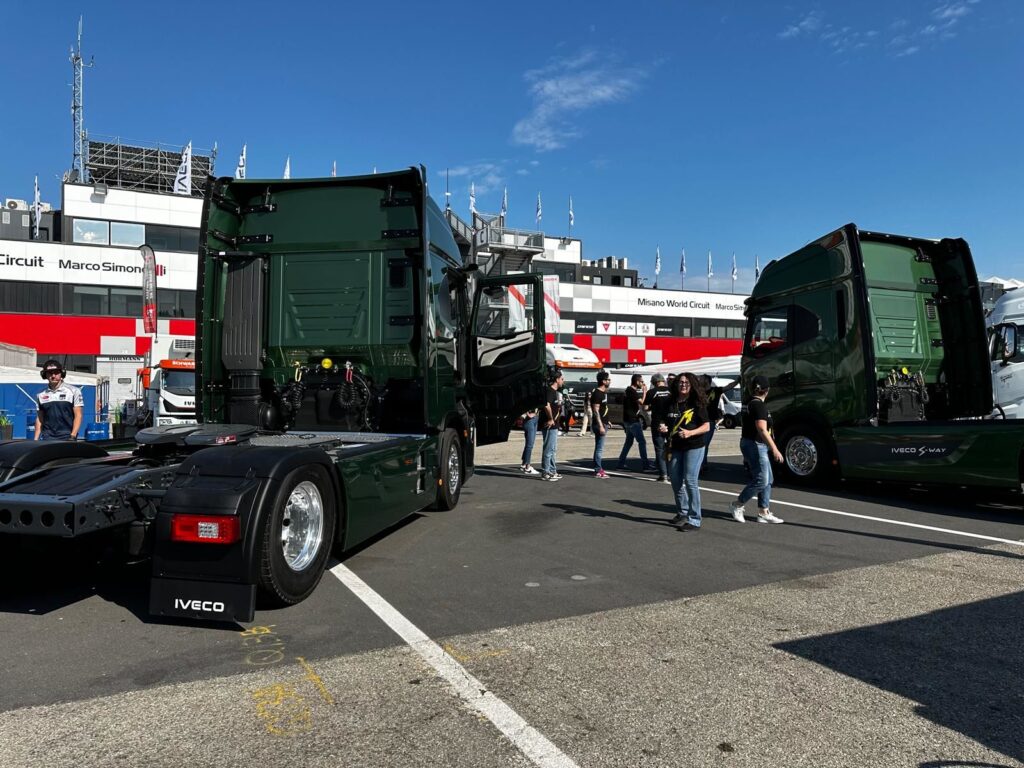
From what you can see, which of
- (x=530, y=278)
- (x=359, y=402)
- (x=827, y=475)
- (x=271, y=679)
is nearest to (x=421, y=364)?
(x=359, y=402)

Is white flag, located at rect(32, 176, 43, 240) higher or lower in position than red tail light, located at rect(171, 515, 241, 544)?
higher

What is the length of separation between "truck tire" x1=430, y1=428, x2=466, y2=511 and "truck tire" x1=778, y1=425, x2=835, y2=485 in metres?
4.62

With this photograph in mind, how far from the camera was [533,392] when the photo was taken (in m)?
8.77

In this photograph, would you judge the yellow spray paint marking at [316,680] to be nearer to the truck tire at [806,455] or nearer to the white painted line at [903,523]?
the white painted line at [903,523]

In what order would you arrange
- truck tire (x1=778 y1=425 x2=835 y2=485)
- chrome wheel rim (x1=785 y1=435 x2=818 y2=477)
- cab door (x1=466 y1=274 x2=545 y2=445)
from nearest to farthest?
1. cab door (x1=466 y1=274 x2=545 y2=445)
2. truck tire (x1=778 y1=425 x2=835 y2=485)
3. chrome wheel rim (x1=785 y1=435 x2=818 y2=477)

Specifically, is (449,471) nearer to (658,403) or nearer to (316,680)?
(658,403)

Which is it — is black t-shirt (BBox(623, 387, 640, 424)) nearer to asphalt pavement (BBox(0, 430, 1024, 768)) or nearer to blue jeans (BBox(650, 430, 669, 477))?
blue jeans (BBox(650, 430, 669, 477))

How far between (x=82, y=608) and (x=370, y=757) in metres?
2.83

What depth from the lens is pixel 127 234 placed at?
3083cm

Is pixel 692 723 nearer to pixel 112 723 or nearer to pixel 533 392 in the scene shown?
pixel 112 723

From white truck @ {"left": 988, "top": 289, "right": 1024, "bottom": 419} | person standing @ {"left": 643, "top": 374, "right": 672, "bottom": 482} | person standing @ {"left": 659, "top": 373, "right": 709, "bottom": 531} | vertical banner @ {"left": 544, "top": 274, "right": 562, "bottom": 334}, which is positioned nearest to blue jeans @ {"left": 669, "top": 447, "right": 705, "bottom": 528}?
person standing @ {"left": 659, "top": 373, "right": 709, "bottom": 531}

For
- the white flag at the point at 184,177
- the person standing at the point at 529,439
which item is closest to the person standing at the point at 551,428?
the person standing at the point at 529,439

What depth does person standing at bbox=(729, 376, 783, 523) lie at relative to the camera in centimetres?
737

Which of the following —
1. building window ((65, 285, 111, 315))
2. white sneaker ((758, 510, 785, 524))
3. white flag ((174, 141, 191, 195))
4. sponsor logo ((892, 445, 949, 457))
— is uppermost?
white flag ((174, 141, 191, 195))
